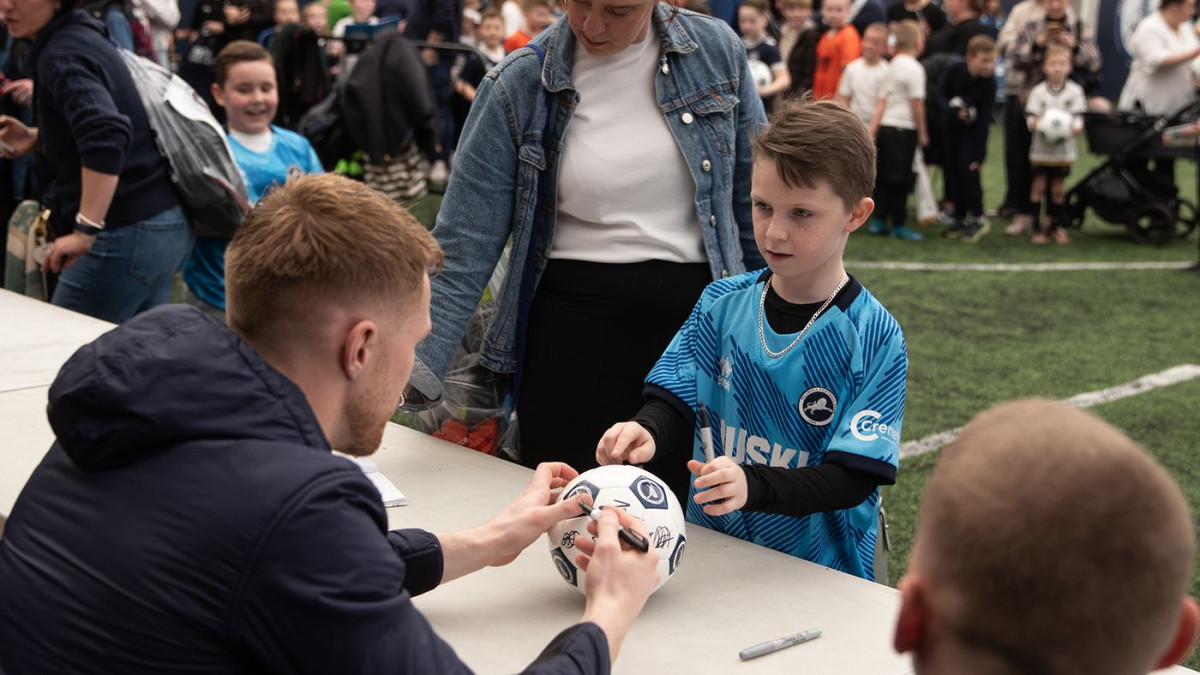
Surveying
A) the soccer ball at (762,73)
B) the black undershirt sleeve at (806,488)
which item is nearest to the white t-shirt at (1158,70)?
the soccer ball at (762,73)

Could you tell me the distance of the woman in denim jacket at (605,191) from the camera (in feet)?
9.25

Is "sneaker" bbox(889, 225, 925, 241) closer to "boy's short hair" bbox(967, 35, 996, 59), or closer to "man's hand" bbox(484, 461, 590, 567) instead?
"boy's short hair" bbox(967, 35, 996, 59)

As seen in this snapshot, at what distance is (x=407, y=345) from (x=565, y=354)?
1274 mm

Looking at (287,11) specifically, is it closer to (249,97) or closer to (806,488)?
(249,97)

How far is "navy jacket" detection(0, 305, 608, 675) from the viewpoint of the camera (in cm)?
137

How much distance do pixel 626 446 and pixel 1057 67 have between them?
868cm

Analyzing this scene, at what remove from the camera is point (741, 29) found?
1090 cm

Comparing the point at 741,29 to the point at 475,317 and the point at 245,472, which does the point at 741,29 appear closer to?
the point at 475,317

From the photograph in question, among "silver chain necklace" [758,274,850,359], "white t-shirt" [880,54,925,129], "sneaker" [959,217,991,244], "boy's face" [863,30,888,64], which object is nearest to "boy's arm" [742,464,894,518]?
"silver chain necklace" [758,274,850,359]

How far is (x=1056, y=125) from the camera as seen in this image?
31.7 ft

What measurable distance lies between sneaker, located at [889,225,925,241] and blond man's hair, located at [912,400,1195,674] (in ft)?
30.9

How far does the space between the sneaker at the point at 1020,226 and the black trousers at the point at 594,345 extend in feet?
27.1

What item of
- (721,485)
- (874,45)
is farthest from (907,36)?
(721,485)

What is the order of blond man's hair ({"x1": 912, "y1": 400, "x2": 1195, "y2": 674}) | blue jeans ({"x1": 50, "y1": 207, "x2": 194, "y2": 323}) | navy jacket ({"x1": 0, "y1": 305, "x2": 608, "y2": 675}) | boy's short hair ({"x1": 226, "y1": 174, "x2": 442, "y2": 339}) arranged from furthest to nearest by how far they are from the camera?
blue jeans ({"x1": 50, "y1": 207, "x2": 194, "y2": 323}) < boy's short hair ({"x1": 226, "y1": 174, "x2": 442, "y2": 339}) < navy jacket ({"x1": 0, "y1": 305, "x2": 608, "y2": 675}) < blond man's hair ({"x1": 912, "y1": 400, "x2": 1195, "y2": 674})
